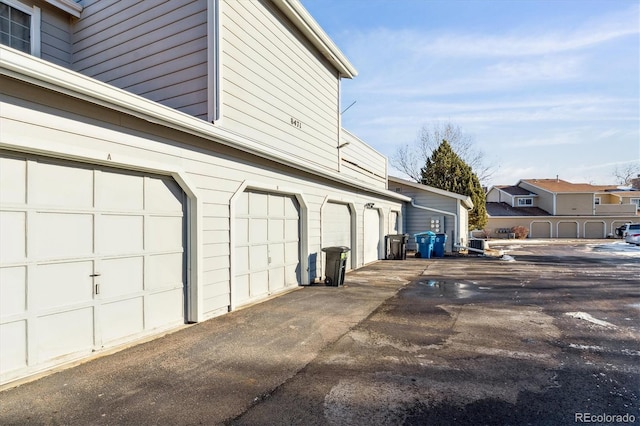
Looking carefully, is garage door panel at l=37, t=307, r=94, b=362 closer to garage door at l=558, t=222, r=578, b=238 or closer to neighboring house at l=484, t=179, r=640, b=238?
neighboring house at l=484, t=179, r=640, b=238

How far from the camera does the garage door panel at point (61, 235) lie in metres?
3.49

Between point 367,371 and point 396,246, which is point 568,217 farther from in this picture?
point 367,371

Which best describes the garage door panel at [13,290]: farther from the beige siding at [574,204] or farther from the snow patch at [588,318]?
the beige siding at [574,204]

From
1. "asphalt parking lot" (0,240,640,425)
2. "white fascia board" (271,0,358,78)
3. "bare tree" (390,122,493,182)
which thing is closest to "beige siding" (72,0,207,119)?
"white fascia board" (271,0,358,78)

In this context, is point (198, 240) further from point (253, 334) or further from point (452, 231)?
point (452, 231)

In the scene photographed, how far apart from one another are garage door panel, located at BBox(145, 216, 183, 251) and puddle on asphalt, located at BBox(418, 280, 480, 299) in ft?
17.8

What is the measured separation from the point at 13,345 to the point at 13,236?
3.36ft

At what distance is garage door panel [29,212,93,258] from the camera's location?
11.5 ft

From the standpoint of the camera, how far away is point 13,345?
3.27 meters

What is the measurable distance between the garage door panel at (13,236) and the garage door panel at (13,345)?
62cm

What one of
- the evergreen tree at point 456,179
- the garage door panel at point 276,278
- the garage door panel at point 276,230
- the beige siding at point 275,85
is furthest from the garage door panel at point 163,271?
the evergreen tree at point 456,179

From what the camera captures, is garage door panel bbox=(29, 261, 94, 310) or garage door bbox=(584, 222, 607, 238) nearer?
garage door panel bbox=(29, 261, 94, 310)

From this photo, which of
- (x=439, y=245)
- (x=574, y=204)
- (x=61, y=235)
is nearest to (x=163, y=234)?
(x=61, y=235)
